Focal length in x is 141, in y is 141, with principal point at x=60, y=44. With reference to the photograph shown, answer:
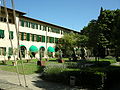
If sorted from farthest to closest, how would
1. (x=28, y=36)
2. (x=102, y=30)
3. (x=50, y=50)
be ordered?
(x=50, y=50) < (x=28, y=36) < (x=102, y=30)

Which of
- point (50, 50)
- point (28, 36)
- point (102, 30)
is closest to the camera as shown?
point (102, 30)

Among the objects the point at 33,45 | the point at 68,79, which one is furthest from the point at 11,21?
the point at 68,79

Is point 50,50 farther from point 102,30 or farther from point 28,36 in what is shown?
point 102,30

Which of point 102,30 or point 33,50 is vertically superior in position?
point 102,30

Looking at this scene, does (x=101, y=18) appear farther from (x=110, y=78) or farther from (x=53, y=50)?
(x=53, y=50)

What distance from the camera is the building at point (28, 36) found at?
95.6 feet

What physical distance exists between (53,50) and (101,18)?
2351 cm

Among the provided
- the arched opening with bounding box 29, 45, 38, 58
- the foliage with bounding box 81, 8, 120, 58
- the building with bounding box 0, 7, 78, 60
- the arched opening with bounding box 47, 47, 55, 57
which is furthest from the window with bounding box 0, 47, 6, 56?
the foliage with bounding box 81, 8, 120, 58

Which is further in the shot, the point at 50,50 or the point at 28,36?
the point at 50,50

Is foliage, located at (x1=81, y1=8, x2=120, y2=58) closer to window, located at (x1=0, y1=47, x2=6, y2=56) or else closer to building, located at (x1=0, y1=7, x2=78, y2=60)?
building, located at (x1=0, y1=7, x2=78, y2=60)

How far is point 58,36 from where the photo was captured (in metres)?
46.9

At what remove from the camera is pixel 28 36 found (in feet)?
116

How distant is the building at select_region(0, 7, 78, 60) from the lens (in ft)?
95.6

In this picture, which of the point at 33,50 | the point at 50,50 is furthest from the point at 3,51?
the point at 50,50
